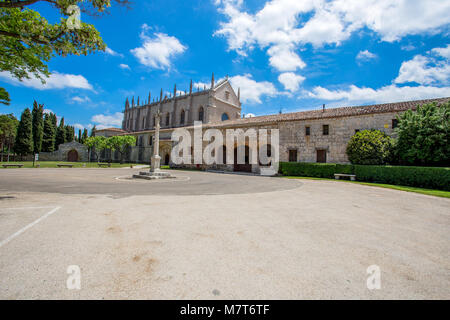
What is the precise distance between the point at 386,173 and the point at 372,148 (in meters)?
2.45

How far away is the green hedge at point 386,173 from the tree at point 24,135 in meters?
47.9

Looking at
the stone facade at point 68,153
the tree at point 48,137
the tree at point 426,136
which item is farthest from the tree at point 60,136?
the tree at point 426,136

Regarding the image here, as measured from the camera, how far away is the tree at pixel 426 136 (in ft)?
39.4

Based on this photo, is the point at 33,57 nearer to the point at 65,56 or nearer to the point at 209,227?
the point at 65,56

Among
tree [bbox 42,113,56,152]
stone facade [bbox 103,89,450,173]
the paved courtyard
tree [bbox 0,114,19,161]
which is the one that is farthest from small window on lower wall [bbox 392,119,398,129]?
tree [bbox 42,113,56,152]

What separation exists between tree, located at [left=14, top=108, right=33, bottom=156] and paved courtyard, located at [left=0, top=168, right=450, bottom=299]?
4576 centimetres

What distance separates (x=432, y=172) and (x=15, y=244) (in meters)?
17.7

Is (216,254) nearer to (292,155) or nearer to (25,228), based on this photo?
(25,228)

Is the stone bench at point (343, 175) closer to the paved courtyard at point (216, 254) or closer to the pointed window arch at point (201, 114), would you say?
the paved courtyard at point (216, 254)

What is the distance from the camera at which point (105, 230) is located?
341 centimetres

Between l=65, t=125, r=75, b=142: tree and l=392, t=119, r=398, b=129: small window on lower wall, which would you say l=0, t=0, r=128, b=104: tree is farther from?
l=65, t=125, r=75, b=142: tree

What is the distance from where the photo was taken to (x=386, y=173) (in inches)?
528

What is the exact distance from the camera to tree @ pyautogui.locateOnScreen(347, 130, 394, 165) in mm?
14880
